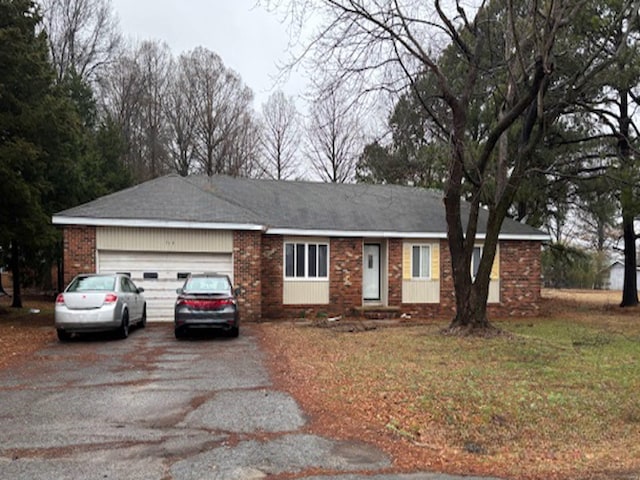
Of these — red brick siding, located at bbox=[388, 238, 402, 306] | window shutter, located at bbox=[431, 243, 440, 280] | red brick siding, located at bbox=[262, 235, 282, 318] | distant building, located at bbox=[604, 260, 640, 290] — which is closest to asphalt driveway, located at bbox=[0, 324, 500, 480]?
red brick siding, located at bbox=[262, 235, 282, 318]

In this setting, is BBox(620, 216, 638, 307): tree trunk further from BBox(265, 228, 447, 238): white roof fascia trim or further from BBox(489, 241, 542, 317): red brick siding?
BBox(265, 228, 447, 238): white roof fascia trim

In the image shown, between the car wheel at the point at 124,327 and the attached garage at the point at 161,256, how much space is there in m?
3.42

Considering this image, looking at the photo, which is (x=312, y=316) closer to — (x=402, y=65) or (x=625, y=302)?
(x=402, y=65)

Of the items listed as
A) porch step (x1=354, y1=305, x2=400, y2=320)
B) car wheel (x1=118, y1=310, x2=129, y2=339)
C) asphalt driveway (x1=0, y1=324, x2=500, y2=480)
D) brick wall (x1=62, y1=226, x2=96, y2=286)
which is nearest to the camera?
asphalt driveway (x1=0, y1=324, x2=500, y2=480)

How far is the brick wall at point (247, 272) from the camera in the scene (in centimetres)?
1670

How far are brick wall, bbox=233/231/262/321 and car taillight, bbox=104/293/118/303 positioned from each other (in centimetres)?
486

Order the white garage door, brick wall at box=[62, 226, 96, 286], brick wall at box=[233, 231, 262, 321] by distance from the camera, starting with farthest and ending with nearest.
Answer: brick wall at box=[233, 231, 262, 321] < the white garage door < brick wall at box=[62, 226, 96, 286]

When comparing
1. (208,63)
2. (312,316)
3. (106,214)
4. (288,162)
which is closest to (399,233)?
(312,316)

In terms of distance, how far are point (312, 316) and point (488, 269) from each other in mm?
6994

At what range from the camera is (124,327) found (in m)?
12.8

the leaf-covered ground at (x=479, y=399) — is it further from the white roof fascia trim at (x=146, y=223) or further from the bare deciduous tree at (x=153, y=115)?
the bare deciduous tree at (x=153, y=115)

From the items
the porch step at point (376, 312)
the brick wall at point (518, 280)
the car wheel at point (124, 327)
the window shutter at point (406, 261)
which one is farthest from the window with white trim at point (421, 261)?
the car wheel at point (124, 327)

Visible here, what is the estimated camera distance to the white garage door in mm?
16266

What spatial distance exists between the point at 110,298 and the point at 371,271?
1059 centimetres
